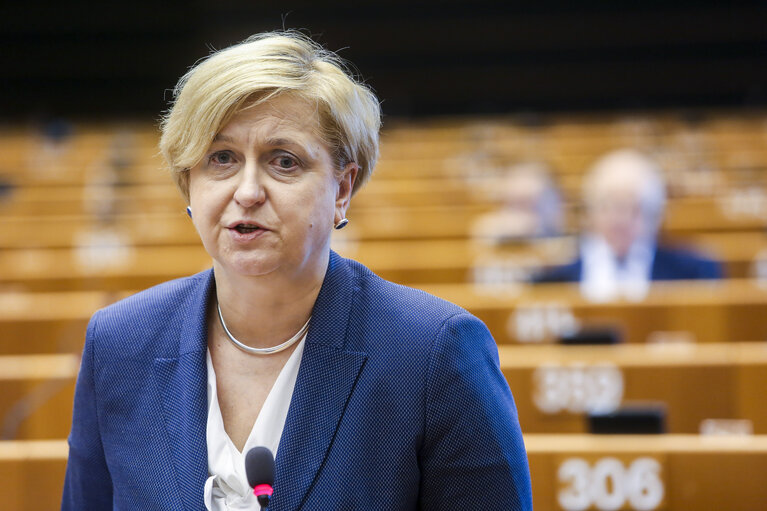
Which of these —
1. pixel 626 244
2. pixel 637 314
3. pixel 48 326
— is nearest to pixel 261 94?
pixel 637 314

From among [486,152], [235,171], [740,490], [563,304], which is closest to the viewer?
[235,171]

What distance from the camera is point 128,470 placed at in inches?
41.9

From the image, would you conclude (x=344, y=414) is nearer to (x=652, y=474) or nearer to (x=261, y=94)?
(x=261, y=94)

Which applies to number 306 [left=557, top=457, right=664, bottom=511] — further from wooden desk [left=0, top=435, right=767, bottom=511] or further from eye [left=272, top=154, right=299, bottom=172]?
eye [left=272, top=154, right=299, bottom=172]

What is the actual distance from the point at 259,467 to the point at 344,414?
0.12 m

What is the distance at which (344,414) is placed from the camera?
3.38 feet

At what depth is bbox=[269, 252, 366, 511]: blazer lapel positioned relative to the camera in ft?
3.27

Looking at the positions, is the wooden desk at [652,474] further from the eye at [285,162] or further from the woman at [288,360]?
the eye at [285,162]

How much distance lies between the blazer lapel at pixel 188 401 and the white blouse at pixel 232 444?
0.02 m

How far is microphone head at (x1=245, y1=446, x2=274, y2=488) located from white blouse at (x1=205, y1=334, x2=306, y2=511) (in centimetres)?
6

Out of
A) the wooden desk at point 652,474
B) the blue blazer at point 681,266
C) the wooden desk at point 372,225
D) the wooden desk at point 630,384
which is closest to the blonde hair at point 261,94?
the wooden desk at point 652,474

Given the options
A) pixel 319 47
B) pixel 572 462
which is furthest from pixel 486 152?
pixel 319 47

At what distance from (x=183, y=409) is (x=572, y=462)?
2.96 ft

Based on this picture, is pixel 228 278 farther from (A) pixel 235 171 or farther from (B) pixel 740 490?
(B) pixel 740 490
